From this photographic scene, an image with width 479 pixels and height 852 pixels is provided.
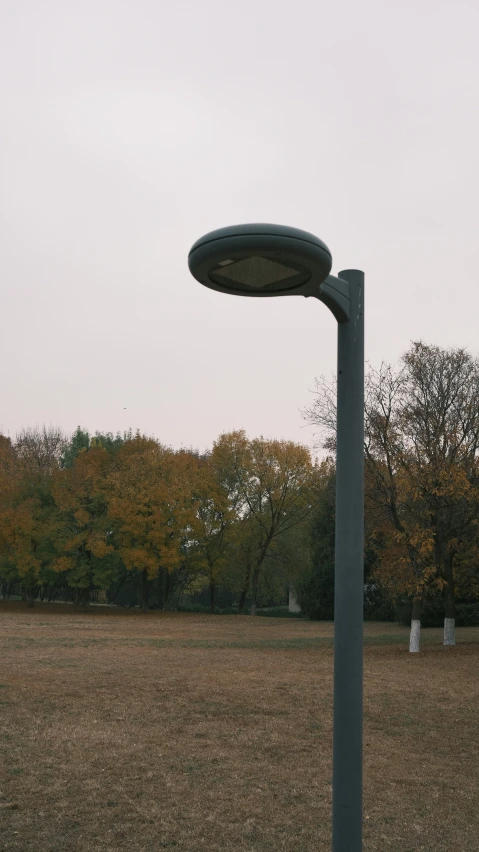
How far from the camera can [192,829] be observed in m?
5.50

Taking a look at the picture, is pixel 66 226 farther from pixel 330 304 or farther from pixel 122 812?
pixel 330 304

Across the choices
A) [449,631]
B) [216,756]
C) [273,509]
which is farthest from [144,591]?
[216,756]

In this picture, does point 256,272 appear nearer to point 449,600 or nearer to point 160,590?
point 449,600

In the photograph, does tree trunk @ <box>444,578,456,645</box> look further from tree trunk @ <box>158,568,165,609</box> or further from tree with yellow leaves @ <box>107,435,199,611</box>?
tree trunk @ <box>158,568,165,609</box>

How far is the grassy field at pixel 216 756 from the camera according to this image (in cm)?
548

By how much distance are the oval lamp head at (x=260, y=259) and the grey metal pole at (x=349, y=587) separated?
355mm

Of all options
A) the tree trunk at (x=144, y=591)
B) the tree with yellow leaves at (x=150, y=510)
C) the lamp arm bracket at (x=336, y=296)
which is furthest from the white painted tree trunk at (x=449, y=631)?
the tree trunk at (x=144, y=591)

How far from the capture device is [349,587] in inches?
119

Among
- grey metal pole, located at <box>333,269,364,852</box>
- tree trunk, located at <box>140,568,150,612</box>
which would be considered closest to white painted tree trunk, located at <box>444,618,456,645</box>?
grey metal pole, located at <box>333,269,364,852</box>

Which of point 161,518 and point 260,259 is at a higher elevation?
point 161,518

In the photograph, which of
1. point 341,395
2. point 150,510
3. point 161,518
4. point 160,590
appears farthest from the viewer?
point 160,590

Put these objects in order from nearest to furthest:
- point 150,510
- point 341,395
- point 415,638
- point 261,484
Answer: point 341,395 → point 415,638 → point 150,510 → point 261,484

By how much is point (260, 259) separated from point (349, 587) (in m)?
1.33

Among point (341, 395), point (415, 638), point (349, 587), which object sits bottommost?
point (415, 638)
